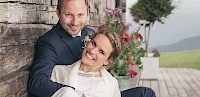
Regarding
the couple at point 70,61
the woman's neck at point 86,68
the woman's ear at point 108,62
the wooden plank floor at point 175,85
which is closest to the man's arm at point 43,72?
the couple at point 70,61

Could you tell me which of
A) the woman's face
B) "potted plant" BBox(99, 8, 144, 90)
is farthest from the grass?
the woman's face

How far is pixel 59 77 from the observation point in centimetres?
204

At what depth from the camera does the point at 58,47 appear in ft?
→ 6.95

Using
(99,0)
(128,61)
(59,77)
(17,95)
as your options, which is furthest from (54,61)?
(99,0)

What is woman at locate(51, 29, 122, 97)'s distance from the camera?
6.53 ft

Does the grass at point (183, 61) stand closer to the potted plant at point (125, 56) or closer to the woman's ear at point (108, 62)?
the potted plant at point (125, 56)

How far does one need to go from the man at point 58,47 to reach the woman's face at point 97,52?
155 millimetres

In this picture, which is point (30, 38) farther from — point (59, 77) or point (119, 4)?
point (119, 4)

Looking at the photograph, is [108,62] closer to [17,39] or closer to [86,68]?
[86,68]

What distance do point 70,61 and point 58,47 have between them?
12 cm

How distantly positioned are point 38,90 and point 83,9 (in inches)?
18.1

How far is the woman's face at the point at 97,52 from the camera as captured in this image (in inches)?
78.8

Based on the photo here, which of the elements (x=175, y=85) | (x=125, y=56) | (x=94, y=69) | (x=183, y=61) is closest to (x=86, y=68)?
(x=94, y=69)

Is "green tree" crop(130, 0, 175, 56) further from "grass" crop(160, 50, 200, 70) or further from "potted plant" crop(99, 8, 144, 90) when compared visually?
"potted plant" crop(99, 8, 144, 90)
